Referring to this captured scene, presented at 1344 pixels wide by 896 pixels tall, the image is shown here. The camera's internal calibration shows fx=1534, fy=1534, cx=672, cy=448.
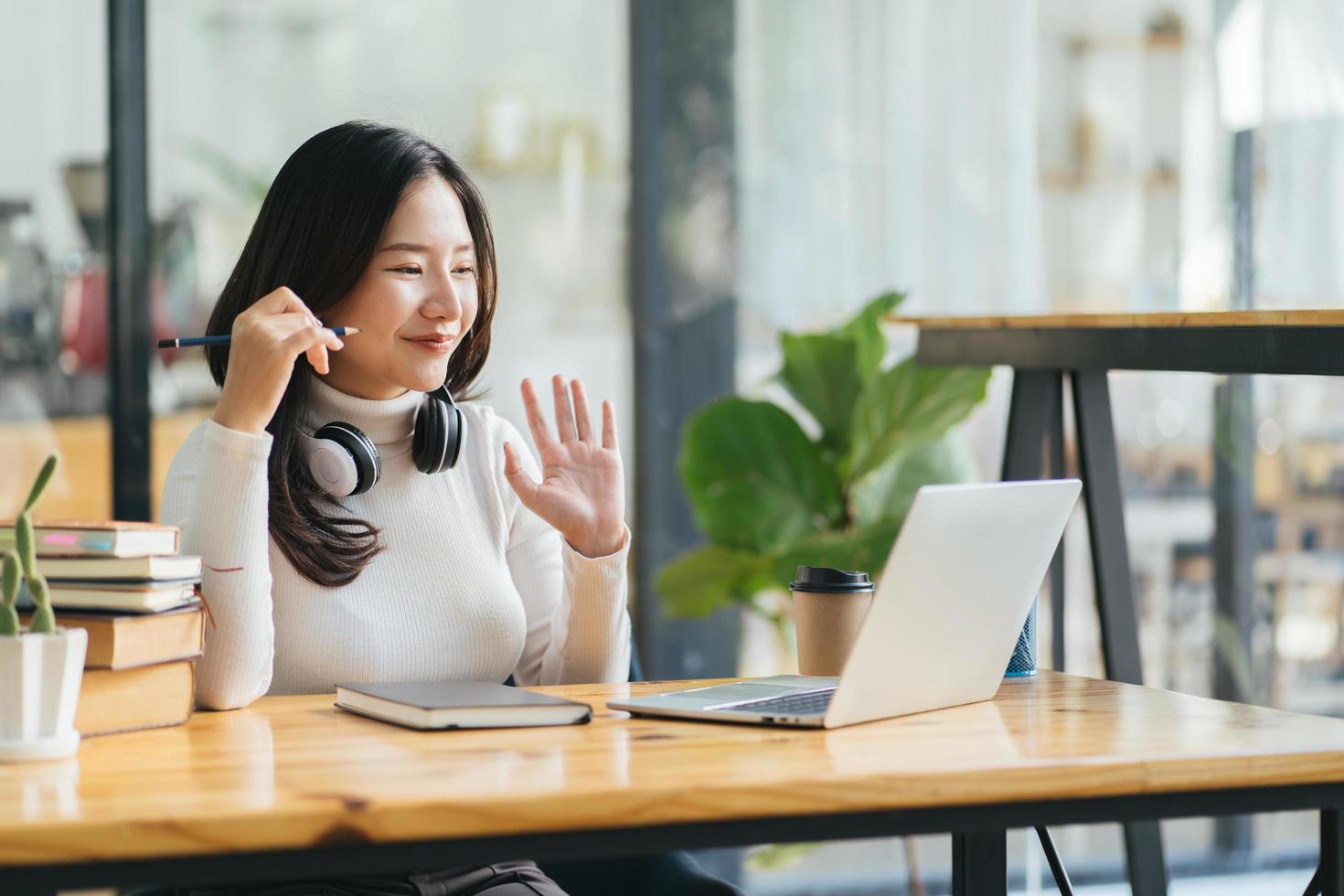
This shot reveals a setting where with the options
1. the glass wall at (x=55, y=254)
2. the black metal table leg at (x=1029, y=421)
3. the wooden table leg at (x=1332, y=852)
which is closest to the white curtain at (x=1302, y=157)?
the black metal table leg at (x=1029, y=421)

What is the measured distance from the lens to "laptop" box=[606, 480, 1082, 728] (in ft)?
4.22

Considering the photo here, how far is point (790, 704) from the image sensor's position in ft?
4.67

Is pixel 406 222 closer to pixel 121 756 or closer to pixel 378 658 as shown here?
pixel 378 658

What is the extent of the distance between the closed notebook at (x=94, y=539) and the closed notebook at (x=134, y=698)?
103mm

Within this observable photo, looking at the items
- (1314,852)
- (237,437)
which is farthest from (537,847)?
(1314,852)

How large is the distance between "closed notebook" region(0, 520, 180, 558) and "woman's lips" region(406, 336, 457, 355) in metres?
0.50

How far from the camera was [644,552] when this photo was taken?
3.51 metres

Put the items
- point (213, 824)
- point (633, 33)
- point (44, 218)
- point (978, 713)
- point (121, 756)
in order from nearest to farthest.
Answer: point (213, 824) → point (121, 756) → point (978, 713) → point (44, 218) → point (633, 33)

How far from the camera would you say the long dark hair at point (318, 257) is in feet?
5.71

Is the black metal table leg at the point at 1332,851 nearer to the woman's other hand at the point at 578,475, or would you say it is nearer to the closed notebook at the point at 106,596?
the woman's other hand at the point at 578,475

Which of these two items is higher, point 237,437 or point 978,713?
point 237,437

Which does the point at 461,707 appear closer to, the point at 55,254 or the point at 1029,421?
the point at 1029,421

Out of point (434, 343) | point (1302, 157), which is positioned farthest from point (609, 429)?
point (1302, 157)

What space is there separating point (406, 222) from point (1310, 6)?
2.30m
